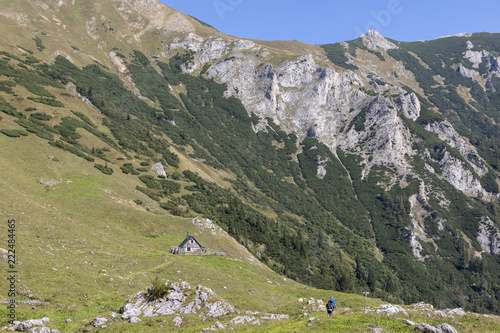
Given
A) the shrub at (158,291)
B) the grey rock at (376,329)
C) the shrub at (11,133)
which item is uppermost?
the shrub at (11,133)

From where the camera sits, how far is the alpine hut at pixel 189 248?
64031mm

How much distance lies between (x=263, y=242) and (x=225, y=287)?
7583 cm

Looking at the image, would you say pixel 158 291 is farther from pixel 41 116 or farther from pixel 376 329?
pixel 41 116

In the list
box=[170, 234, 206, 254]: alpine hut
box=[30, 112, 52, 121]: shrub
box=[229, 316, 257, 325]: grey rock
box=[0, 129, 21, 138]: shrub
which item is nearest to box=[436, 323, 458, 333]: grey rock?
box=[229, 316, 257, 325]: grey rock

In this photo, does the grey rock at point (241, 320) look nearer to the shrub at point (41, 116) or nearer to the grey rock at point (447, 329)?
the grey rock at point (447, 329)

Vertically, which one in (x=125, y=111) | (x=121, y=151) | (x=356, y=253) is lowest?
(x=356, y=253)

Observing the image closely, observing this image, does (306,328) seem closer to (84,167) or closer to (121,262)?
(121,262)

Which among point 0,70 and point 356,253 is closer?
point 0,70

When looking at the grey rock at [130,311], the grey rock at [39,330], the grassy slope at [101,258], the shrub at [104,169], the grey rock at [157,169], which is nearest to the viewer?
the grey rock at [39,330]

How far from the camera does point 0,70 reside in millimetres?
120562

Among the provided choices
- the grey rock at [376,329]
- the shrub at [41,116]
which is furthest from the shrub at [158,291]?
the shrub at [41,116]

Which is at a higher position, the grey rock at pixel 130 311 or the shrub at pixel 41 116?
the shrub at pixel 41 116

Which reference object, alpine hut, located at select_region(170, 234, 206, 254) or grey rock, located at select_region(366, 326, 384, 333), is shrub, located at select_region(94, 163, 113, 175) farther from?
grey rock, located at select_region(366, 326, 384, 333)

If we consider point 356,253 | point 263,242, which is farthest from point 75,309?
point 356,253
